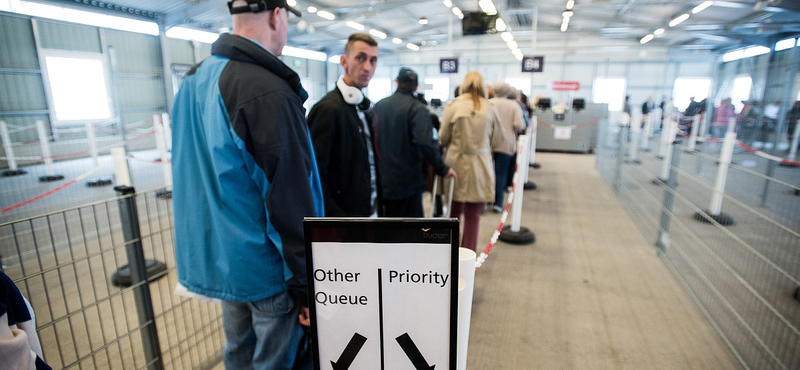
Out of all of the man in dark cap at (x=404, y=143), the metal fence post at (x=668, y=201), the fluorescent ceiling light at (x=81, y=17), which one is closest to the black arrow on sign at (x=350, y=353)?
the man in dark cap at (x=404, y=143)

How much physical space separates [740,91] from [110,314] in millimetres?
13900

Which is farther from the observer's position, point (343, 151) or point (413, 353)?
point (343, 151)

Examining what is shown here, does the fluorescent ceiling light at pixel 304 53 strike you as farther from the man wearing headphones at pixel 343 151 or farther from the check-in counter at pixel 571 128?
the man wearing headphones at pixel 343 151

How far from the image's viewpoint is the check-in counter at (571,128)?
1136cm

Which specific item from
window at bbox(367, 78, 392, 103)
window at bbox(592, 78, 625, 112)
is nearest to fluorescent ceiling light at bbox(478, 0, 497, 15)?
window at bbox(592, 78, 625, 112)

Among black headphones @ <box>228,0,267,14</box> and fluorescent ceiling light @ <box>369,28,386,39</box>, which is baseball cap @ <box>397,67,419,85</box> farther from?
fluorescent ceiling light @ <box>369,28,386,39</box>

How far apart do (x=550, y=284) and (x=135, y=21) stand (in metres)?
13.3

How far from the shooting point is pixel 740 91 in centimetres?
1049

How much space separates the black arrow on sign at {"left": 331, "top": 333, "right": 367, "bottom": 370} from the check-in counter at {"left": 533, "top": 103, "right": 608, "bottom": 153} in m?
11.3

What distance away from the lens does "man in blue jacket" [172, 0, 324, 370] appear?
116 centimetres

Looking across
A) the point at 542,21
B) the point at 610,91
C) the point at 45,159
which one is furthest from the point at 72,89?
the point at 610,91

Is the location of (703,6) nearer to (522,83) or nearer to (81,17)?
(522,83)

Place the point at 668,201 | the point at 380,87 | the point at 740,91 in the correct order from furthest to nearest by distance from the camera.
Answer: the point at 380,87 < the point at 740,91 < the point at 668,201

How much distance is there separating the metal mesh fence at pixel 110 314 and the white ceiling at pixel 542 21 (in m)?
8.77
